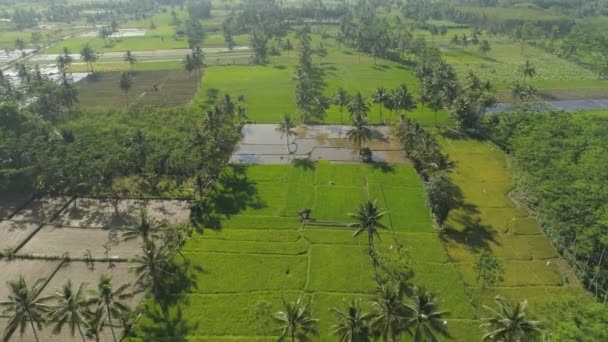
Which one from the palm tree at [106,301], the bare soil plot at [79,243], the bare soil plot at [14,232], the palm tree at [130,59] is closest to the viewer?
the palm tree at [106,301]

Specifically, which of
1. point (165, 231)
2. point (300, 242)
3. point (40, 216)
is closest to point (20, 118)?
point (40, 216)

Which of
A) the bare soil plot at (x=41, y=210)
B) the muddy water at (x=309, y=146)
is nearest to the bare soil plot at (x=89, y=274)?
the bare soil plot at (x=41, y=210)

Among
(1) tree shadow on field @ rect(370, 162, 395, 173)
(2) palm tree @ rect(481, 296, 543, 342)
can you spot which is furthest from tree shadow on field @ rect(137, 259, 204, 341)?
(1) tree shadow on field @ rect(370, 162, 395, 173)

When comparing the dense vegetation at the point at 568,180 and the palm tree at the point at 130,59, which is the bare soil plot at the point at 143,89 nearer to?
the palm tree at the point at 130,59

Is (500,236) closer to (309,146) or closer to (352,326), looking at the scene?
(352,326)

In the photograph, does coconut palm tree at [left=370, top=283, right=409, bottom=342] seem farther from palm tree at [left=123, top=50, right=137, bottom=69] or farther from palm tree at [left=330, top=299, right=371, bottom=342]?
palm tree at [left=123, top=50, right=137, bottom=69]

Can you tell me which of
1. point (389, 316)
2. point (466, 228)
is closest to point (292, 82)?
point (466, 228)

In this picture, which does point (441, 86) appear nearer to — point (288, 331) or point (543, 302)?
point (543, 302)
